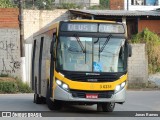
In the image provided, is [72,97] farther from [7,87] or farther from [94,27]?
[7,87]

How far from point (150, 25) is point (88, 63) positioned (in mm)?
30679

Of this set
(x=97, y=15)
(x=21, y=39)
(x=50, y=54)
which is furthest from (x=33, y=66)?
(x=97, y=15)

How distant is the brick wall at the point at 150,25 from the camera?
150 ft

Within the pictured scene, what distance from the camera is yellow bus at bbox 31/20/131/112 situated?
15.9 metres

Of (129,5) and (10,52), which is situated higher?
(129,5)

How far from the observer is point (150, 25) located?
46.2m

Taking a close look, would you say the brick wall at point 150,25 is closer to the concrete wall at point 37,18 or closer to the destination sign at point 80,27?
the concrete wall at point 37,18

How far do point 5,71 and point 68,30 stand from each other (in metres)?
14.3

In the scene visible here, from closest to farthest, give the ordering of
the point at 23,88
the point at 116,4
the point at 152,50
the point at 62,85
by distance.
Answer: the point at 62,85, the point at 23,88, the point at 152,50, the point at 116,4

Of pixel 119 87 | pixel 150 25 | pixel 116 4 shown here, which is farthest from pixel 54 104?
pixel 116 4

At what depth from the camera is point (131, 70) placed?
1219 inches

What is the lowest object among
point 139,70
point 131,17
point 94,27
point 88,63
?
point 139,70

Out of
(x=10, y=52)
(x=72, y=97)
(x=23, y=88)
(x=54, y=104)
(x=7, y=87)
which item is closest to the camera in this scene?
(x=72, y=97)

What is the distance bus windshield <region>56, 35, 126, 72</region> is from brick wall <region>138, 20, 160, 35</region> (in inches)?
1165
